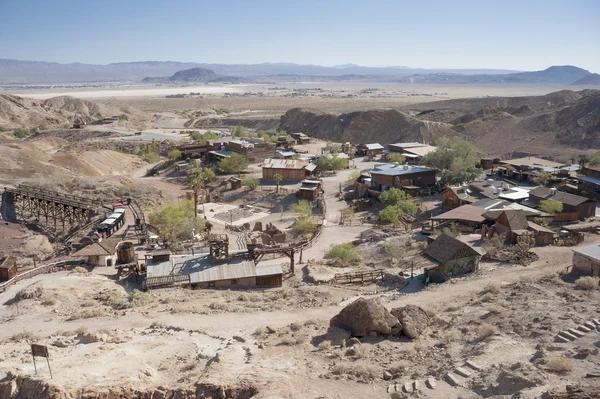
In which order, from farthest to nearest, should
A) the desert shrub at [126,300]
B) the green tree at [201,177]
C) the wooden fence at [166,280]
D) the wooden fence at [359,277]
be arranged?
1. the green tree at [201,177]
2. the wooden fence at [359,277]
3. the wooden fence at [166,280]
4. the desert shrub at [126,300]

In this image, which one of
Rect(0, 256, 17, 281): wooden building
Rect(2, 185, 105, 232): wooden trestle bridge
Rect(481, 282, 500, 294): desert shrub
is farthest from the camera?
Rect(2, 185, 105, 232): wooden trestle bridge

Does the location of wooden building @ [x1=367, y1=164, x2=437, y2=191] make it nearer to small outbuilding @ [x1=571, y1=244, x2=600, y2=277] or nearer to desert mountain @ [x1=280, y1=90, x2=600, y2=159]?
small outbuilding @ [x1=571, y1=244, x2=600, y2=277]

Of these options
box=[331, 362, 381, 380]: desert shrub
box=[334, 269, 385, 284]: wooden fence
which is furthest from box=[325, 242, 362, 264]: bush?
box=[331, 362, 381, 380]: desert shrub

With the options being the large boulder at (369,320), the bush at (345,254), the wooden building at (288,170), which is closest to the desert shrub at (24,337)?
the large boulder at (369,320)

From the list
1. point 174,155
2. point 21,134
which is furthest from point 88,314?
point 21,134

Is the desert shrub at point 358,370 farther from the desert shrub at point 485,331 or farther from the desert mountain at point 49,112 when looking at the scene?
the desert mountain at point 49,112

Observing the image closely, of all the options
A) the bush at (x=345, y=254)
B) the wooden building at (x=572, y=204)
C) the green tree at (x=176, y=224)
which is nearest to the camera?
the bush at (x=345, y=254)

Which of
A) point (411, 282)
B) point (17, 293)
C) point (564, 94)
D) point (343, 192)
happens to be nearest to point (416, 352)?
point (411, 282)
